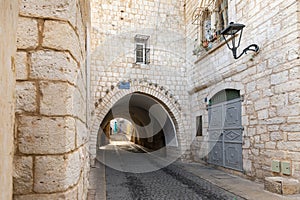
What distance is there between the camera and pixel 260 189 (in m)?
4.41

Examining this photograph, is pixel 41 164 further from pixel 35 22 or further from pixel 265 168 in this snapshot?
pixel 265 168

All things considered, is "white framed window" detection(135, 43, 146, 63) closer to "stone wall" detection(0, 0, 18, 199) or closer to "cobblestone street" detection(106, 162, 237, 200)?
"cobblestone street" detection(106, 162, 237, 200)

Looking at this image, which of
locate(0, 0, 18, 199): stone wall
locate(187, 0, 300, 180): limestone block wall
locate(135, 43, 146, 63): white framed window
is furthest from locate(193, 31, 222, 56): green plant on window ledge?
locate(0, 0, 18, 199): stone wall

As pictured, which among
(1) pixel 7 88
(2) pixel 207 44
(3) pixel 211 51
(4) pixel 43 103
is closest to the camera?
(1) pixel 7 88

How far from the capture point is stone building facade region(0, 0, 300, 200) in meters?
1.46

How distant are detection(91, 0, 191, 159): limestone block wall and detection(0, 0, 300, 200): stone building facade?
0.03 m

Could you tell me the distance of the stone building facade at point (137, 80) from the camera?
146cm

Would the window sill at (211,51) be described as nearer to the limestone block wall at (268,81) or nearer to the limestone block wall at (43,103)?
the limestone block wall at (268,81)

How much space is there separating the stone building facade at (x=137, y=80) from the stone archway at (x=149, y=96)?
0.11ft

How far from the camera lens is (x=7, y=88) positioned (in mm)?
1326

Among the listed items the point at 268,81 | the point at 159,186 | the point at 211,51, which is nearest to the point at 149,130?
the point at 211,51

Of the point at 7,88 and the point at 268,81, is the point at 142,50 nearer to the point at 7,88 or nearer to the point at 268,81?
the point at 268,81

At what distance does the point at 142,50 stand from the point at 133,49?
0.37 metres

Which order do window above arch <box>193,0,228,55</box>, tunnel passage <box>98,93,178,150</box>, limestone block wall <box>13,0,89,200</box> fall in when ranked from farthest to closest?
tunnel passage <box>98,93,178,150</box>
window above arch <box>193,0,228,55</box>
limestone block wall <box>13,0,89,200</box>
